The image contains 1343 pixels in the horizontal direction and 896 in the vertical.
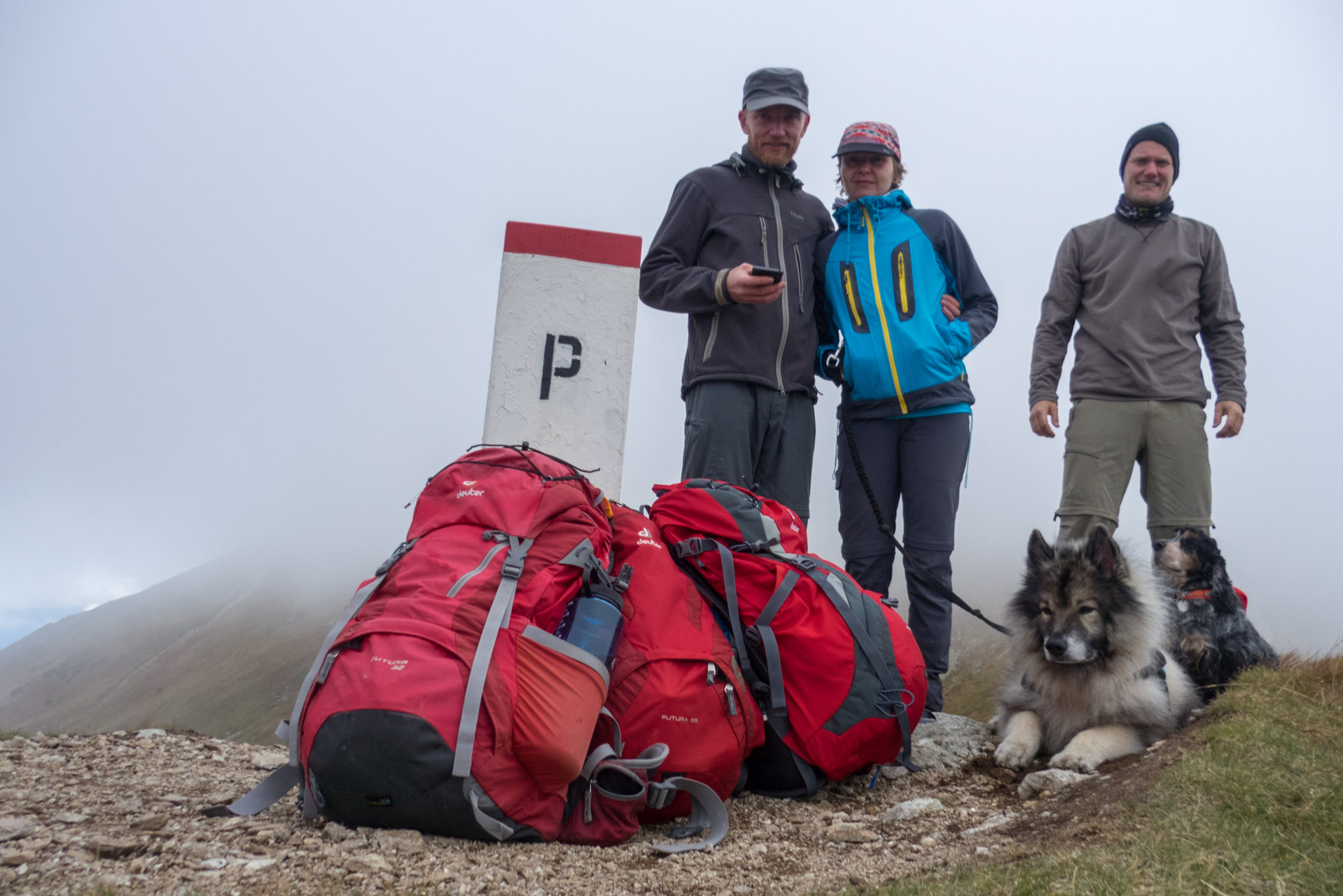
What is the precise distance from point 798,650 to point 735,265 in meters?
2.22

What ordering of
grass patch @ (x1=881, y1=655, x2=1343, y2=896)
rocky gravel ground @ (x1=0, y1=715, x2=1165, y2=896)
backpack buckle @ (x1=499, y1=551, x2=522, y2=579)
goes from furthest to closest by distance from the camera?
backpack buckle @ (x1=499, y1=551, x2=522, y2=579)
rocky gravel ground @ (x1=0, y1=715, x2=1165, y2=896)
grass patch @ (x1=881, y1=655, x2=1343, y2=896)

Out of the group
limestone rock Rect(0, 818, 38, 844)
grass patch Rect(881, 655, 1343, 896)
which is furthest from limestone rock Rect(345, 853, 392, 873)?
grass patch Rect(881, 655, 1343, 896)

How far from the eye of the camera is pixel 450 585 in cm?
318

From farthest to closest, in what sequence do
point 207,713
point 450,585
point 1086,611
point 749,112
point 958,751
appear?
point 207,713 → point 749,112 → point 958,751 → point 1086,611 → point 450,585

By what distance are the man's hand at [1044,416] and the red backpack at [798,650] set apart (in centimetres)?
196

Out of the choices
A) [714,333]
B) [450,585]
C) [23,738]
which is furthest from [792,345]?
[23,738]

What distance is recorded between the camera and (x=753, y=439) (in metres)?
4.88

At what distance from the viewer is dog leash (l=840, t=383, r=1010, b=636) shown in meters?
4.89

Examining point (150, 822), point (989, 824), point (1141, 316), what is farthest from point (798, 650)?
point (1141, 316)

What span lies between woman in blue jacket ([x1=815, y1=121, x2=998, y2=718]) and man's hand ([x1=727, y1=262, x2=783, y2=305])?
67 cm

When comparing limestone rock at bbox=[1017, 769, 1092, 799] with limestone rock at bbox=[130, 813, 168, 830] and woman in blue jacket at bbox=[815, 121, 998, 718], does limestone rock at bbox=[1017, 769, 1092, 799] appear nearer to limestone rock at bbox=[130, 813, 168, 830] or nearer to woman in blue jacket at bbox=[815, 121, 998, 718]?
woman in blue jacket at bbox=[815, 121, 998, 718]

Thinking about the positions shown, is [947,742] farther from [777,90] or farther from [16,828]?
[16,828]

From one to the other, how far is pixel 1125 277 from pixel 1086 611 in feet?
7.39

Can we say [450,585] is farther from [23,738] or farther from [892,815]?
[23,738]
